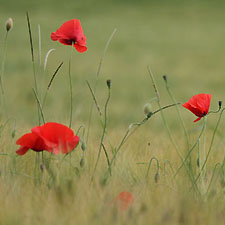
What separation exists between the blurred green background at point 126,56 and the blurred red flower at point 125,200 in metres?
0.60

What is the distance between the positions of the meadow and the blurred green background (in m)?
0.02

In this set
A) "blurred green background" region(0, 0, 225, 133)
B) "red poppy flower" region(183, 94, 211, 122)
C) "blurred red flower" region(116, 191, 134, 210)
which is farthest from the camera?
"blurred green background" region(0, 0, 225, 133)

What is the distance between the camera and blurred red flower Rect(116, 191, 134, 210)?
672 mm

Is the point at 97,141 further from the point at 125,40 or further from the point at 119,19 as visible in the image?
the point at 119,19

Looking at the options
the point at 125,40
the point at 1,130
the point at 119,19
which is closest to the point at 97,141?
the point at 1,130

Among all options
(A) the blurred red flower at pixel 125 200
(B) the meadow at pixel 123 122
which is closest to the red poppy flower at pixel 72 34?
(B) the meadow at pixel 123 122

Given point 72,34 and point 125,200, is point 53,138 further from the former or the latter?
point 72,34

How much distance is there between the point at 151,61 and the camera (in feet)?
20.4

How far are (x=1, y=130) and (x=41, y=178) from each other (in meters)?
0.23

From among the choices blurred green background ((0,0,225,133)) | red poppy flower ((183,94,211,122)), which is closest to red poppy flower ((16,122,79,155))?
red poppy flower ((183,94,211,122))

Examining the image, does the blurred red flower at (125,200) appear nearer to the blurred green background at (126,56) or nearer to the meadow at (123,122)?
the meadow at (123,122)

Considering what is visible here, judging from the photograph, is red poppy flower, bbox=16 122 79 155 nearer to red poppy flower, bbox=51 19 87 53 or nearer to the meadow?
the meadow

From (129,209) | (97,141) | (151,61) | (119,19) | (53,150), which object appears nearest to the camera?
(129,209)

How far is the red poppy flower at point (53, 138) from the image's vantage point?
788 mm
